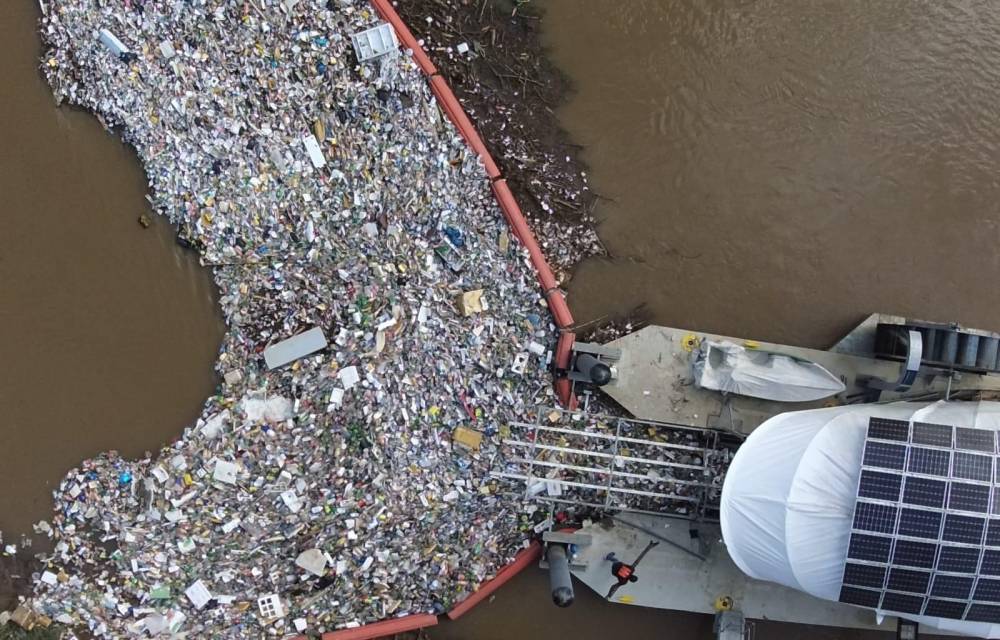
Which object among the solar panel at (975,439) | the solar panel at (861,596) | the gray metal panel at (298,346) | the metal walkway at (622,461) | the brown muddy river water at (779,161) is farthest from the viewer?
the brown muddy river water at (779,161)

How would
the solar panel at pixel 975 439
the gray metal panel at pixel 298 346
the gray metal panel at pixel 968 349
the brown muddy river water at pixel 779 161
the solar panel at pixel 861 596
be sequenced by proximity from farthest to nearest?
the brown muddy river water at pixel 779 161
the gray metal panel at pixel 298 346
the gray metal panel at pixel 968 349
the solar panel at pixel 861 596
the solar panel at pixel 975 439

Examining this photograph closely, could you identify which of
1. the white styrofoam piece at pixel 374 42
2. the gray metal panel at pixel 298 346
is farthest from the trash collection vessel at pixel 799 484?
the white styrofoam piece at pixel 374 42

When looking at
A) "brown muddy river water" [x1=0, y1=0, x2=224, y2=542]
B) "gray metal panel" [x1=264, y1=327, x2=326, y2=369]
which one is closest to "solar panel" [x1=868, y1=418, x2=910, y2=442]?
"gray metal panel" [x1=264, y1=327, x2=326, y2=369]

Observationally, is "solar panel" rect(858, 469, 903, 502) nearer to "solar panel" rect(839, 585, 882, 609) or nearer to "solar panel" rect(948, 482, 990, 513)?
"solar panel" rect(948, 482, 990, 513)

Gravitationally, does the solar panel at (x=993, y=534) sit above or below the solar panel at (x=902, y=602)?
above

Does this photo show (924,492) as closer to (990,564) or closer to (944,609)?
(990,564)

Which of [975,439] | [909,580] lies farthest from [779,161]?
[909,580]

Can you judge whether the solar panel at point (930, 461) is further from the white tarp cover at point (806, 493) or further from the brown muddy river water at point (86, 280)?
the brown muddy river water at point (86, 280)
